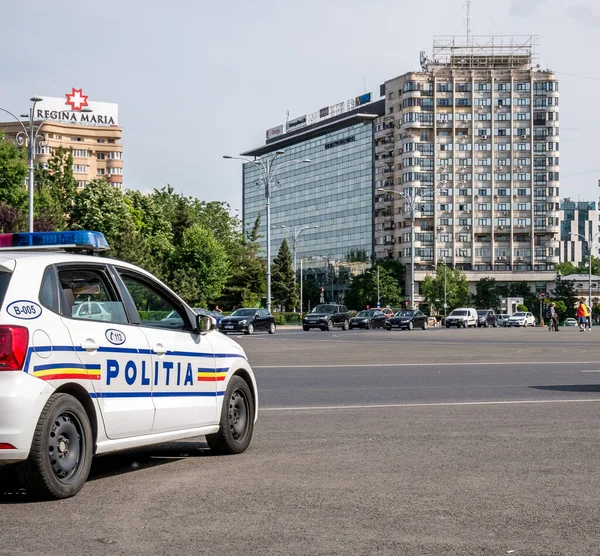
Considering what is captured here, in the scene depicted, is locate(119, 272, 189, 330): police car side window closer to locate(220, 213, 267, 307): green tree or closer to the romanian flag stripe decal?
the romanian flag stripe decal

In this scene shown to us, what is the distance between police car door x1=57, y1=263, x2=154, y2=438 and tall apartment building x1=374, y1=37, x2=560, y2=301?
5692 inches

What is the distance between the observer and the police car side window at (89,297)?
718 cm

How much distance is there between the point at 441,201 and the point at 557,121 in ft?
65.2

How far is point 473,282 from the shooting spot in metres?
154

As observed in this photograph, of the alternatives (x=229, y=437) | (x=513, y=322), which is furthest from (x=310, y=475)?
(x=513, y=322)

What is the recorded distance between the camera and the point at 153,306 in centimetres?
841

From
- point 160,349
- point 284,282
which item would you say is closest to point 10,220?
point 160,349

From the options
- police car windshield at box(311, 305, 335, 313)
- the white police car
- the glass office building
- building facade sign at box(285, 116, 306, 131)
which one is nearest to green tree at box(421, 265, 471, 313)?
the glass office building

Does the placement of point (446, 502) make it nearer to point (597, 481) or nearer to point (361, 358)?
point (597, 481)

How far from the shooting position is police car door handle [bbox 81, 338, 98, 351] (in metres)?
7.04

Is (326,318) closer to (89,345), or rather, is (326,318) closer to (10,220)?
(10,220)

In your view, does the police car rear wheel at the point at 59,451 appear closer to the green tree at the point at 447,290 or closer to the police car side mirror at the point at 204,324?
the police car side mirror at the point at 204,324

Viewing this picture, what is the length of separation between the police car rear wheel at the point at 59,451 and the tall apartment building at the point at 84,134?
146456mm

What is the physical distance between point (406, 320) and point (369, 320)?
5107 millimetres
